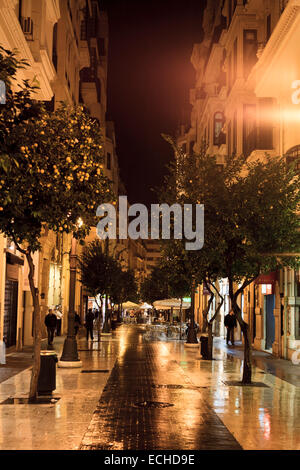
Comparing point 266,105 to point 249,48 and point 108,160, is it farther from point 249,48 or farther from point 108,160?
point 108,160

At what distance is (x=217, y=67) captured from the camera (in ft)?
152

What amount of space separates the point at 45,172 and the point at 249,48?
76.1ft

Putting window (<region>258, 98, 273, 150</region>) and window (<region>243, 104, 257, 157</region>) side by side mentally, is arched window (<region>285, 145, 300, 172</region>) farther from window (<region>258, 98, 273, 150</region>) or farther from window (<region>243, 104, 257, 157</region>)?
window (<region>243, 104, 257, 157</region>)

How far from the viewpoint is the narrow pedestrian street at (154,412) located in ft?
30.3

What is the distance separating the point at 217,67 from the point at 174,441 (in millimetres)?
40697

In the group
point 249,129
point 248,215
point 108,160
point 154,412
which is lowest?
point 154,412

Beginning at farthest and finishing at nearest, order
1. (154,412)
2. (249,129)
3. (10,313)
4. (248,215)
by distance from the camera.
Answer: (249,129) → (10,313) → (248,215) → (154,412)

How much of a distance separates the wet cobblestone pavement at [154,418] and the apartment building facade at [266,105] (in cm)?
810

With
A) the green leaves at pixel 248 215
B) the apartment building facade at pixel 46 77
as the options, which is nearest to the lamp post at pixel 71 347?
the apartment building facade at pixel 46 77

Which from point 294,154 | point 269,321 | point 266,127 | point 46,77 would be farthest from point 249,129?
point 46,77

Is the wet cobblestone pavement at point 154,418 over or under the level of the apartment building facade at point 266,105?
under

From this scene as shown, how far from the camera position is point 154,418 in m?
11.1

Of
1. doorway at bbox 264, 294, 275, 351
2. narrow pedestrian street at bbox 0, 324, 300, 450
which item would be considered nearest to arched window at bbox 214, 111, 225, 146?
doorway at bbox 264, 294, 275, 351

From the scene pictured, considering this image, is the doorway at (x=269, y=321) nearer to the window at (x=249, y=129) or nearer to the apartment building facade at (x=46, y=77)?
the window at (x=249, y=129)
